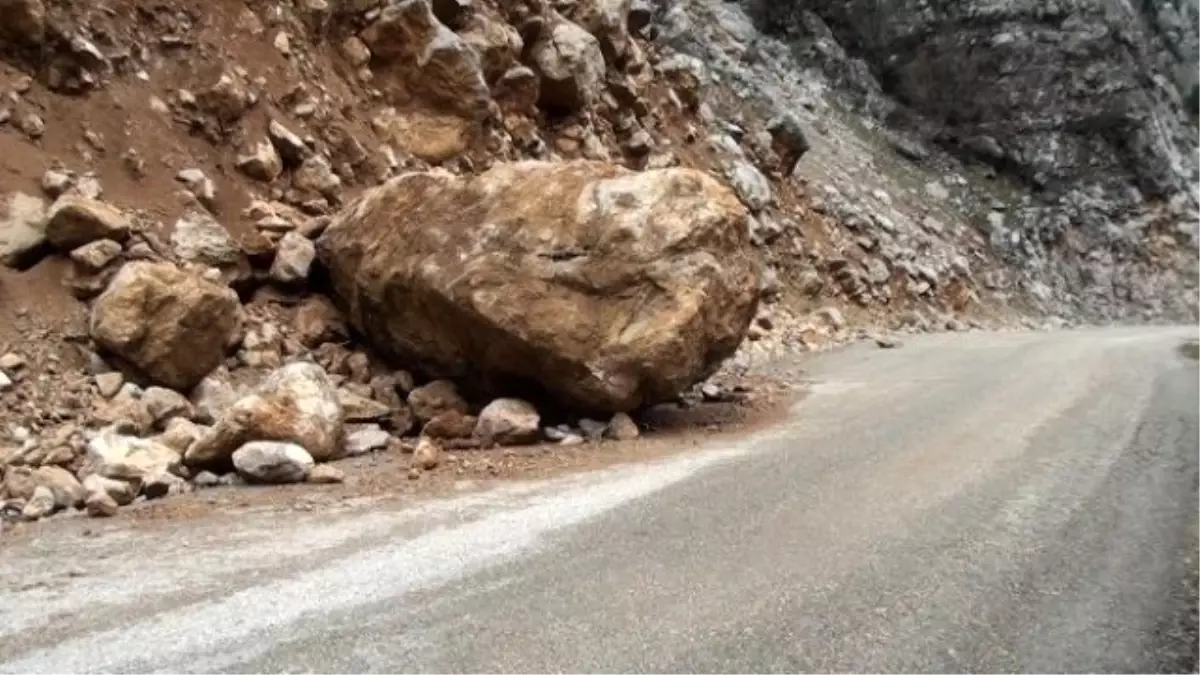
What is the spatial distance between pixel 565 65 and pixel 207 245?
904cm

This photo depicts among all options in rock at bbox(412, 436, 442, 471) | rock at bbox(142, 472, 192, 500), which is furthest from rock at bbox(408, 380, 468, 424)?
rock at bbox(142, 472, 192, 500)

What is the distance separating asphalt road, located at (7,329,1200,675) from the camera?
399 centimetres

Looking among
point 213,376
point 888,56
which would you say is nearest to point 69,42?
point 213,376

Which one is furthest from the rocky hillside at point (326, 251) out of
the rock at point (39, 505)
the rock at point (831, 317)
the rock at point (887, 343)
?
the rock at point (831, 317)

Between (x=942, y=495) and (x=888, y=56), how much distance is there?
32.4 m

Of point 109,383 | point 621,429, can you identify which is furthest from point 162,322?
point 621,429

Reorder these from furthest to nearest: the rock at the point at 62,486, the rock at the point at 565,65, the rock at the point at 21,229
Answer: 1. the rock at the point at 565,65
2. the rock at the point at 21,229
3. the rock at the point at 62,486

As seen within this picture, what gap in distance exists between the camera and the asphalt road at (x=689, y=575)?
157 inches

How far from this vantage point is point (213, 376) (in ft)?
28.3

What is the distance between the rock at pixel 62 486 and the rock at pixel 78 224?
293 cm

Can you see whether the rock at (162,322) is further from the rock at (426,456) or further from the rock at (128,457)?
the rock at (426,456)

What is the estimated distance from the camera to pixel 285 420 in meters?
7.42

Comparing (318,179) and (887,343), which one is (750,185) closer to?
(887,343)

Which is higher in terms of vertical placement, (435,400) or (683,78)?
(683,78)
